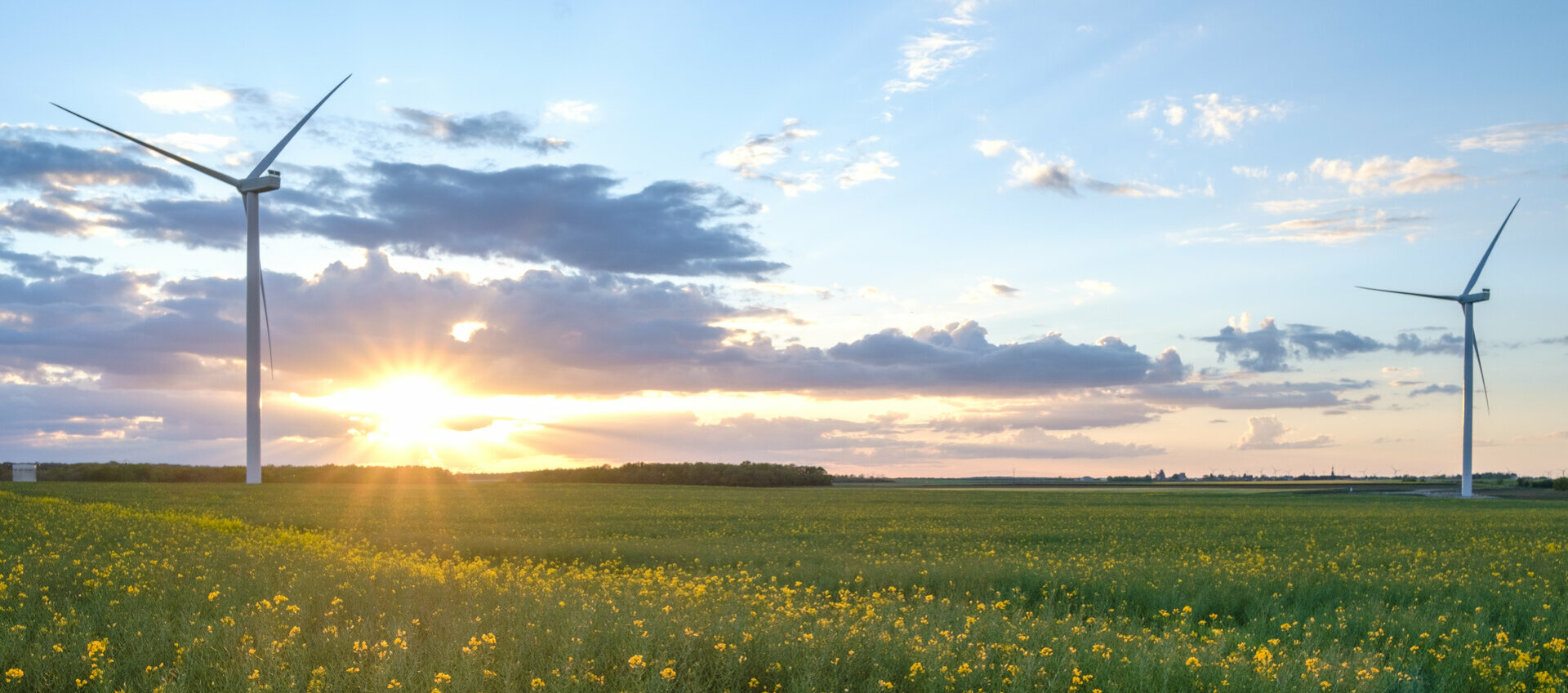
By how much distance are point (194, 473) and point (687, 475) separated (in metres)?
63.9

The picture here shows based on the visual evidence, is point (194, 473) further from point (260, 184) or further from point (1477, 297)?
point (1477, 297)

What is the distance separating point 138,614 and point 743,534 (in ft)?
88.8

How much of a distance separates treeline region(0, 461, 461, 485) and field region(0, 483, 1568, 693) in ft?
265

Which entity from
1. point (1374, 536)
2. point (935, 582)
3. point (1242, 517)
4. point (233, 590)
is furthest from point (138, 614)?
point (1242, 517)

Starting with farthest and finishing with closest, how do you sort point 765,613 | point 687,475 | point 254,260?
point 687,475, point 254,260, point 765,613

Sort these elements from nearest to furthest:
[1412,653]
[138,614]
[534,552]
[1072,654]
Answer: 1. [1072,654]
2. [138,614]
3. [1412,653]
4. [534,552]

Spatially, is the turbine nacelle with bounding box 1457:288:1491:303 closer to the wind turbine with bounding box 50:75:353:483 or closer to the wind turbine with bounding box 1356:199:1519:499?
the wind turbine with bounding box 1356:199:1519:499

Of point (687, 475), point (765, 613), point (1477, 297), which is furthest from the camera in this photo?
point (687, 475)

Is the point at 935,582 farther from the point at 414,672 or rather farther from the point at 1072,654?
the point at 414,672

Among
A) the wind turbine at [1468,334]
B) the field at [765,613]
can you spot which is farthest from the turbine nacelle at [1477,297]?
the field at [765,613]

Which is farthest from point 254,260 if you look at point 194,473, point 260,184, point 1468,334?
point 1468,334

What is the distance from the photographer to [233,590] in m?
15.7

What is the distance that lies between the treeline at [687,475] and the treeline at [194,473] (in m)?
24.3

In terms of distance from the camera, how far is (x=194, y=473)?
112 m
